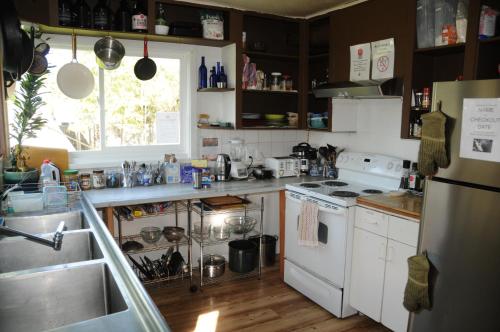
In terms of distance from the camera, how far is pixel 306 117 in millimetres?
3766

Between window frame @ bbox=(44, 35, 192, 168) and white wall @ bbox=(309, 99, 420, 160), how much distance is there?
138cm

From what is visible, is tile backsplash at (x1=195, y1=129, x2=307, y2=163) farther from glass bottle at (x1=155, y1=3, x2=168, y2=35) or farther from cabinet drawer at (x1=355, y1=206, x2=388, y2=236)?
cabinet drawer at (x1=355, y1=206, x2=388, y2=236)

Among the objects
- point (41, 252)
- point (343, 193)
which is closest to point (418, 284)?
point (343, 193)

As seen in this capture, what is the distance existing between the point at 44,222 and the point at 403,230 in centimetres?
208

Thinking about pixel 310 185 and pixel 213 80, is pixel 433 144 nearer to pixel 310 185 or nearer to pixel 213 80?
pixel 310 185

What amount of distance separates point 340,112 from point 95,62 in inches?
84.0

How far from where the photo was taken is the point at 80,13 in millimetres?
2781

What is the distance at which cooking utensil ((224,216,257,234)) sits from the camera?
335 cm

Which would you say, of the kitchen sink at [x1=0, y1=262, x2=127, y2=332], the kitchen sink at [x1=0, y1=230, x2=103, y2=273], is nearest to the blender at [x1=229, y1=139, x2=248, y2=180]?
the kitchen sink at [x1=0, y1=230, x2=103, y2=273]

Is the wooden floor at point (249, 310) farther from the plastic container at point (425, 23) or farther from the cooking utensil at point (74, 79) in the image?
the plastic container at point (425, 23)

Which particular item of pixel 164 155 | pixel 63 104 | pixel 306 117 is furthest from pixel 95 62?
pixel 306 117

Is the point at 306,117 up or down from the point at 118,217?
up

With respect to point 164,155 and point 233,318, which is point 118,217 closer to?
point 164,155

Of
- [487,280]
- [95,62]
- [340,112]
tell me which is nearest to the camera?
[487,280]
